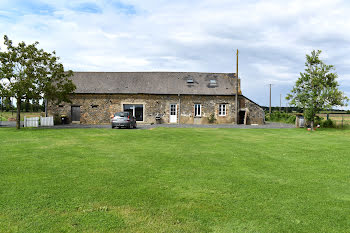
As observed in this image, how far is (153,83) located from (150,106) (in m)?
3.50

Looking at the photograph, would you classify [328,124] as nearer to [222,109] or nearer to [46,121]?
[222,109]

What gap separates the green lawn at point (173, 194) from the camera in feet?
13.1

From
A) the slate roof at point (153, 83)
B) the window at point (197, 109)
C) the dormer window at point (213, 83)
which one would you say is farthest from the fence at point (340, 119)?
the window at point (197, 109)

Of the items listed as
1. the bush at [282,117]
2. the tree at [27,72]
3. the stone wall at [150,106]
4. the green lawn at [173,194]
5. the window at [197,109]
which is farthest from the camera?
the bush at [282,117]

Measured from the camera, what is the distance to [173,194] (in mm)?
5273

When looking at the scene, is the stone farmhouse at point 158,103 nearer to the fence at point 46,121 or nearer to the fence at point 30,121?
the fence at point 46,121

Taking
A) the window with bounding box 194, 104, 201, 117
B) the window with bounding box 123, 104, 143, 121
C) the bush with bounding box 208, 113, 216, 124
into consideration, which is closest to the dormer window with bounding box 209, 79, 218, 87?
the window with bounding box 194, 104, 201, 117

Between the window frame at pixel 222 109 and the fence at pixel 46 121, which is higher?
the window frame at pixel 222 109

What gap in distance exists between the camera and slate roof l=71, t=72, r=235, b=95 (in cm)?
3244

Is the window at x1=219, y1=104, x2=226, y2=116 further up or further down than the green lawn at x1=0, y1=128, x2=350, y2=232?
further up

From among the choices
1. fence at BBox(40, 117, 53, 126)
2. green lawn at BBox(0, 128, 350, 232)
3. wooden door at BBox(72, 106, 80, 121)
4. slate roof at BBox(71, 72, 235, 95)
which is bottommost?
green lawn at BBox(0, 128, 350, 232)

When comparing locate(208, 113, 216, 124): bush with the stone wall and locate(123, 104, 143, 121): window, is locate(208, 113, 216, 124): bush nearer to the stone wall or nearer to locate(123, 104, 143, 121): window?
the stone wall

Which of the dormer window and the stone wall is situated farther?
the dormer window

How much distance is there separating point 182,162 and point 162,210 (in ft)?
12.7
